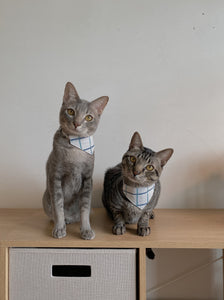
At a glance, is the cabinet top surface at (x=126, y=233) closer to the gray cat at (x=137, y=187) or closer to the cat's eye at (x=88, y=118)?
the gray cat at (x=137, y=187)

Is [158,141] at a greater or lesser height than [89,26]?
lesser

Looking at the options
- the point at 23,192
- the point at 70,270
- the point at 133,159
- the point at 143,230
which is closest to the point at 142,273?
the point at 143,230

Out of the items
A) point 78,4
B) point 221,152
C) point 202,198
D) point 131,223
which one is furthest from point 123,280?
point 78,4

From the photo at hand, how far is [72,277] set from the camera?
0.81m

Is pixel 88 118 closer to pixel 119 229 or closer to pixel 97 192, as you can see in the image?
pixel 119 229

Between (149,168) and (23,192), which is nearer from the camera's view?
(149,168)

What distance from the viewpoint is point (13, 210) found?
117cm

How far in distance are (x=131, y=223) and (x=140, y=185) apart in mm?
178

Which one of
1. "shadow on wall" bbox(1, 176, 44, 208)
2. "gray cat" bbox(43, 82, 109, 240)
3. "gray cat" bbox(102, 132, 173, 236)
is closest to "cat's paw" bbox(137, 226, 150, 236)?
"gray cat" bbox(102, 132, 173, 236)

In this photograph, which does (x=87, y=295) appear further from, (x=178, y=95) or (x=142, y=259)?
(x=178, y=95)

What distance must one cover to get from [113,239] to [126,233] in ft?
0.23

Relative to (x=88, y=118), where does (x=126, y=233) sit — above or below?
below

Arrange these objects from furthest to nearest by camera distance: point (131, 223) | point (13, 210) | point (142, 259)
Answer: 1. point (13, 210)
2. point (131, 223)
3. point (142, 259)

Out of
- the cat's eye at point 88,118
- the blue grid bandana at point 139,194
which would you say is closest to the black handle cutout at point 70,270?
the blue grid bandana at point 139,194
